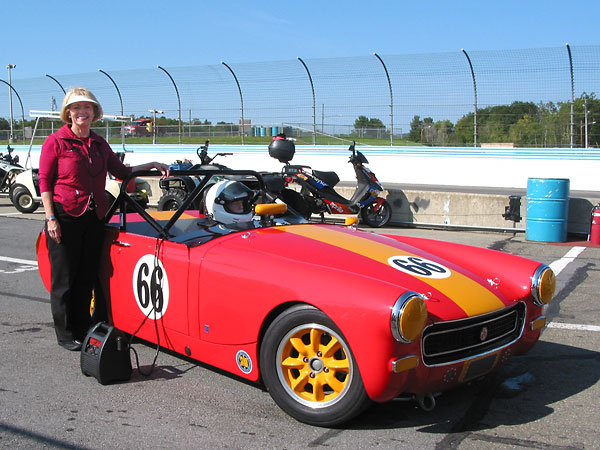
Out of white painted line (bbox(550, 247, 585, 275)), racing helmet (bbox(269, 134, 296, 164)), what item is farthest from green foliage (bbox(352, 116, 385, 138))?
white painted line (bbox(550, 247, 585, 275))

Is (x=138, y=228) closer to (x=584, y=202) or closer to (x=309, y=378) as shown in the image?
(x=309, y=378)

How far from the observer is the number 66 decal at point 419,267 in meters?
3.57

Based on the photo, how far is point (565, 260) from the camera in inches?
317

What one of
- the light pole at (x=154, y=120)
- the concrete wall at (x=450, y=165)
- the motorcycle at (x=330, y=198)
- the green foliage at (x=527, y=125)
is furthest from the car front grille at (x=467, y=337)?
the light pole at (x=154, y=120)

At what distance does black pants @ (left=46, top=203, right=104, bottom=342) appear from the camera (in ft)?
14.1

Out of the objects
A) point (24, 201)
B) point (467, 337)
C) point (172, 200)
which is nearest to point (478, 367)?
point (467, 337)

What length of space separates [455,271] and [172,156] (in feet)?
72.9

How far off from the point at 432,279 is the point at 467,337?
1.28 ft

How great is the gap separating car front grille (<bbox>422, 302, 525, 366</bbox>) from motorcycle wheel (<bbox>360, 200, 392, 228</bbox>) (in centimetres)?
806

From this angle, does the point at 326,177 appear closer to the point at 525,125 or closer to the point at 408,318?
the point at 525,125

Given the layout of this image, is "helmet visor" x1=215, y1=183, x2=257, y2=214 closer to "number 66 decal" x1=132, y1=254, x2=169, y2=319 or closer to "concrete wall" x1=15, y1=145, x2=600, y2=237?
"number 66 decal" x1=132, y1=254, x2=169, y2=319

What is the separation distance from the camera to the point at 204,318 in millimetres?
3711

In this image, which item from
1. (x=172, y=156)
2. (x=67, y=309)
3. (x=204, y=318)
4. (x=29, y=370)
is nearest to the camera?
(x=204, y=318)

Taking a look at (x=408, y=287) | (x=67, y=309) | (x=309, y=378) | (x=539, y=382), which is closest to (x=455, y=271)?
(x=408, y=287)
